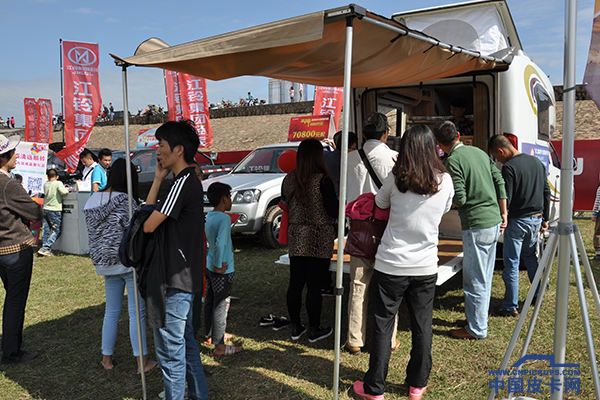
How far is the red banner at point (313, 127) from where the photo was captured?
13094 mm

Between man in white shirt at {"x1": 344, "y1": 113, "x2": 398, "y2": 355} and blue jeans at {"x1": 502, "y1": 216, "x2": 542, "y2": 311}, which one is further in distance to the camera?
blue jeans at {"x1": 502, "y1": 216, "x2": 542, "y2": 311}

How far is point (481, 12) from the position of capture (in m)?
5.39

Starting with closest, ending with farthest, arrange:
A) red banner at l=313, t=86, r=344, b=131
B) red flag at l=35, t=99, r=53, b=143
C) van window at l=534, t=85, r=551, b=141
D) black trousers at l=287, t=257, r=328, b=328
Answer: black trousers at l=287, t=257, r=328, b=328 < van window at l=534, t=85, r=551, b=141 < red banner at l=313, t=86, r=344, b=131 < red flag at l=35, t=99, r=53, b=143

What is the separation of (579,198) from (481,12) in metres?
6.94

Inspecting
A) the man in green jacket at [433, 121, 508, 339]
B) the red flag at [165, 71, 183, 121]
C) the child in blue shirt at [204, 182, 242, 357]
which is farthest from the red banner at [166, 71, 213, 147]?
the man in green jacket at [433, 121, 508, 339]

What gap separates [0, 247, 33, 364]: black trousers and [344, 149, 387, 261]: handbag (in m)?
2.67

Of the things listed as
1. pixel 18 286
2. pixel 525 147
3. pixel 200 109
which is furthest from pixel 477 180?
pixel 200 109

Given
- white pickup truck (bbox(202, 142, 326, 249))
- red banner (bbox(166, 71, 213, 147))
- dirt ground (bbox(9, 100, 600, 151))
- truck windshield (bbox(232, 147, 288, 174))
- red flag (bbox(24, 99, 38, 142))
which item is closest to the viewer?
white pickup truck (bbox(202, 142, 326, 249))

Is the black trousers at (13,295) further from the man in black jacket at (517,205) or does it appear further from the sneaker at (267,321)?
the man in black jacket at (517,205)

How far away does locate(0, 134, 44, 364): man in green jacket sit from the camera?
355 cm

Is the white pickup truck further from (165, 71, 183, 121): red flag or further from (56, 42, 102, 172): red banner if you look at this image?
(165, 71, 183, 121): red flag

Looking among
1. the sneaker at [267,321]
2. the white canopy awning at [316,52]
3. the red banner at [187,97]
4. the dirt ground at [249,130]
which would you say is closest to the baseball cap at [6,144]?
the white canopy awning at [316,52]

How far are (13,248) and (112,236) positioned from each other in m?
0.89

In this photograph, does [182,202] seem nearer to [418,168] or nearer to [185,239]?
[185,239]
